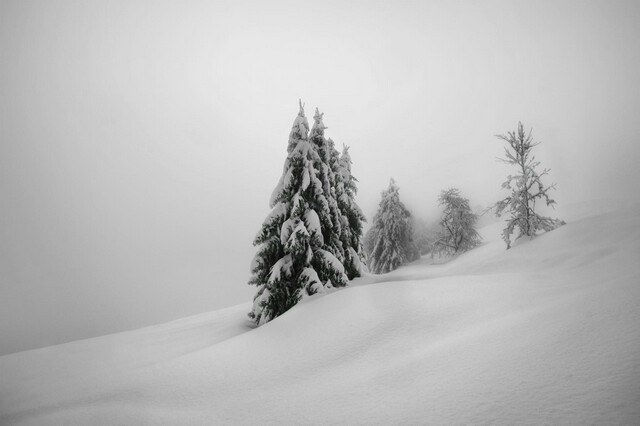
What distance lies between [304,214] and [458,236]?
88.4 feet

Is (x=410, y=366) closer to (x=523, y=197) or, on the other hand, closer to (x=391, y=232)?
(x=523, y=197)

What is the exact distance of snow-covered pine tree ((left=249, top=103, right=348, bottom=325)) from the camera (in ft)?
39.9

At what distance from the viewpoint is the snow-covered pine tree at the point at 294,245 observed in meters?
12.2

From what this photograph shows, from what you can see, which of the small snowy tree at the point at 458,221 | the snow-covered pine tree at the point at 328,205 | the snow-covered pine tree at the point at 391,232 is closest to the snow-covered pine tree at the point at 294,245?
the snow-covered pine tree at the point at 328,205

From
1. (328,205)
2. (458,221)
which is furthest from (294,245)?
(458,221)

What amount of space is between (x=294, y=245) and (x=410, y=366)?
7.60 meters

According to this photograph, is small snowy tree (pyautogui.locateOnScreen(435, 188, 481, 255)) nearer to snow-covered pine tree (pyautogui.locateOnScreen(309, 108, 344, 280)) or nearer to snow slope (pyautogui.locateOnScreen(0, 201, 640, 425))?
snow-covered pine tree (pyautogui.locateOnScreen(309, 108, 344, 280))

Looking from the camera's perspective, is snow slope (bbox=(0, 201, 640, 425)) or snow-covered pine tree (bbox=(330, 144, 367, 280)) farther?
snow-covered pine tree (bbox=(330, 144, 367, 280))

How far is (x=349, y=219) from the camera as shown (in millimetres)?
19031

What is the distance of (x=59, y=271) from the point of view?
354 ft

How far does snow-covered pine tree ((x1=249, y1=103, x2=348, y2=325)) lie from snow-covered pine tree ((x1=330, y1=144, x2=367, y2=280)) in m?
3.74

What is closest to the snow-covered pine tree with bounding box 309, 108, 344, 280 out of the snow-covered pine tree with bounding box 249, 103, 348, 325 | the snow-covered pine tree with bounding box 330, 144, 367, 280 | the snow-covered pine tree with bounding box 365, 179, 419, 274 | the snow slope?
the snow-covered pine tree with bounding box 249, 103, 348, 325

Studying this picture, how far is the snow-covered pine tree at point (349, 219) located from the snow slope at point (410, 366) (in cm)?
671

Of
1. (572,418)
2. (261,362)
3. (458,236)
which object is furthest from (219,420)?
(458,236)
